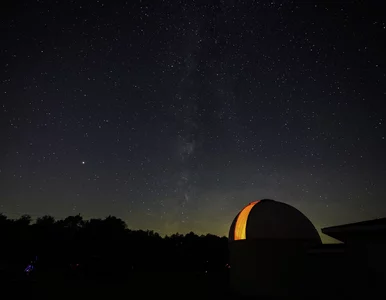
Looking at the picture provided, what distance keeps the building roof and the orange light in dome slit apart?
9.02 metres

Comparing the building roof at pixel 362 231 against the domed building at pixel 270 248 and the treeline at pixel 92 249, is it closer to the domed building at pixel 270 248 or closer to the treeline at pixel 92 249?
the domed building at pixel 270 248

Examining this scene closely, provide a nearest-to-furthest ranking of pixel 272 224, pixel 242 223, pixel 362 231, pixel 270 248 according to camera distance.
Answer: pixel 362 231, pixel 270 248, pixel 272 224, pixel 242 223

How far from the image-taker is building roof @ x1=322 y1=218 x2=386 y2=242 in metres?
7.10

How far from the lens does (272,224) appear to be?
1656cm

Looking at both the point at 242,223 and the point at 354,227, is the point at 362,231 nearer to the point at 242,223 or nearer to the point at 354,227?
the point at 354,227

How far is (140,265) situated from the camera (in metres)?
41.9

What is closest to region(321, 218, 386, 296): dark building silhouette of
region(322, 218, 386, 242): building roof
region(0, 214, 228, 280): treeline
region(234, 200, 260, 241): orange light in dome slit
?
region(322, 218, 386, 242): building roof

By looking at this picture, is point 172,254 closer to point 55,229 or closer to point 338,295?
point 55,229

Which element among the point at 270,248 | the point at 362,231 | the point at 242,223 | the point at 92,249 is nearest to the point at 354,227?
the point at 362,231

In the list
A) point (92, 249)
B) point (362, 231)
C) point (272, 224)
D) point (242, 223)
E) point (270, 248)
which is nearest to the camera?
point (362, 231)

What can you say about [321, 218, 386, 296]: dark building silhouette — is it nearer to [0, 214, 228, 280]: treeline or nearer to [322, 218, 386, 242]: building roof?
[322, 218, 386, 242]: building roof

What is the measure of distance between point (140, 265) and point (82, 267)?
21845 millimetres

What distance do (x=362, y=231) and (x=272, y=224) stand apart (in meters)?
9.39

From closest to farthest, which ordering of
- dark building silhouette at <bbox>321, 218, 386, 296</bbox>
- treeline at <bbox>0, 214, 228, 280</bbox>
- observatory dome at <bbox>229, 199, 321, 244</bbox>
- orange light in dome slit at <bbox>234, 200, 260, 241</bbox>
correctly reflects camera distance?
dark building silhouette at <bbox>321, 218, 386, 296</bbox>
observatory dome at <bbox>229, 199, 321, 244</bbox>
orange light in dome slit at <bbox>234, 200, 260, 241</bbox>
treeline at <bbox>0, 214, 228, 280</bbox>
